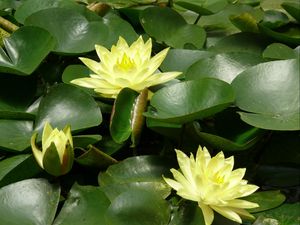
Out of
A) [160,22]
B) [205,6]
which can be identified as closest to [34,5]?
[160,22]

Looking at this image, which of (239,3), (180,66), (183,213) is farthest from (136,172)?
(239,3)

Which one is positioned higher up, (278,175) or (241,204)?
(241,204)

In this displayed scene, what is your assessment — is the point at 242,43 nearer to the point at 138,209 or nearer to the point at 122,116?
the point at 122,116

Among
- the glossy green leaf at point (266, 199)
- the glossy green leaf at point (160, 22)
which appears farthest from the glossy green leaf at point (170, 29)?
the glossy green leaf at point (266, 199)

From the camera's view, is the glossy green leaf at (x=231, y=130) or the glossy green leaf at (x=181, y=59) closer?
the glossy green leaf at (x=231, y=130)

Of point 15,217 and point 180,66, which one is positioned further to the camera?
point 180,66

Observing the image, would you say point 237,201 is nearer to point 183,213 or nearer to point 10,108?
point 183,213

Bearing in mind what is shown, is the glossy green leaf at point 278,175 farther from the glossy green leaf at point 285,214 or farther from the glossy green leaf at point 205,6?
the glossy green leaf at point 205,6
